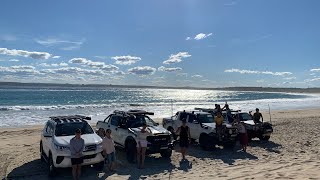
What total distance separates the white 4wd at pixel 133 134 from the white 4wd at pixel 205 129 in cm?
273

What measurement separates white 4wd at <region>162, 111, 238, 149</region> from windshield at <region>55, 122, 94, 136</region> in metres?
5.81

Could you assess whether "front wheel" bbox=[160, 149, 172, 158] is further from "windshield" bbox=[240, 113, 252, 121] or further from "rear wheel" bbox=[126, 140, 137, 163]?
"windshield" bbox=[240, 113, 252, 121]

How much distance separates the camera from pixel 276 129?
23.2 metres

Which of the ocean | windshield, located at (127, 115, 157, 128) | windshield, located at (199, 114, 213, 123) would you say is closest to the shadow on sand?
windshield, located at (199, 114, 213, 123)

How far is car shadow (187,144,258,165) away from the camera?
13.9 m

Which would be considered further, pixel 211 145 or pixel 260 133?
pixel 260 133

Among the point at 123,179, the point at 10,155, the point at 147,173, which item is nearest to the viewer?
the point at 123,179

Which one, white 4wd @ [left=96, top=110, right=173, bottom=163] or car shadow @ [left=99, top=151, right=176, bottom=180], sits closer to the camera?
car shadow @ [left=99, top=151, right=176, bottom=180]

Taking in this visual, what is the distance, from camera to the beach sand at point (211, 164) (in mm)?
11094

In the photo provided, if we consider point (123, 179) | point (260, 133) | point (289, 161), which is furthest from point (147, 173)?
point (260, 133)

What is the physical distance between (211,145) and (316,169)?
5.12 m

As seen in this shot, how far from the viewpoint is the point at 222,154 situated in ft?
48.6

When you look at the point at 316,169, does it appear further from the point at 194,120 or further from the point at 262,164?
the point at 194,120

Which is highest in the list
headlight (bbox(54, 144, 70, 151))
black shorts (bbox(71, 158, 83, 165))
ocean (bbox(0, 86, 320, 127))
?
headlight (bbox(54, 144, 70, 151))
